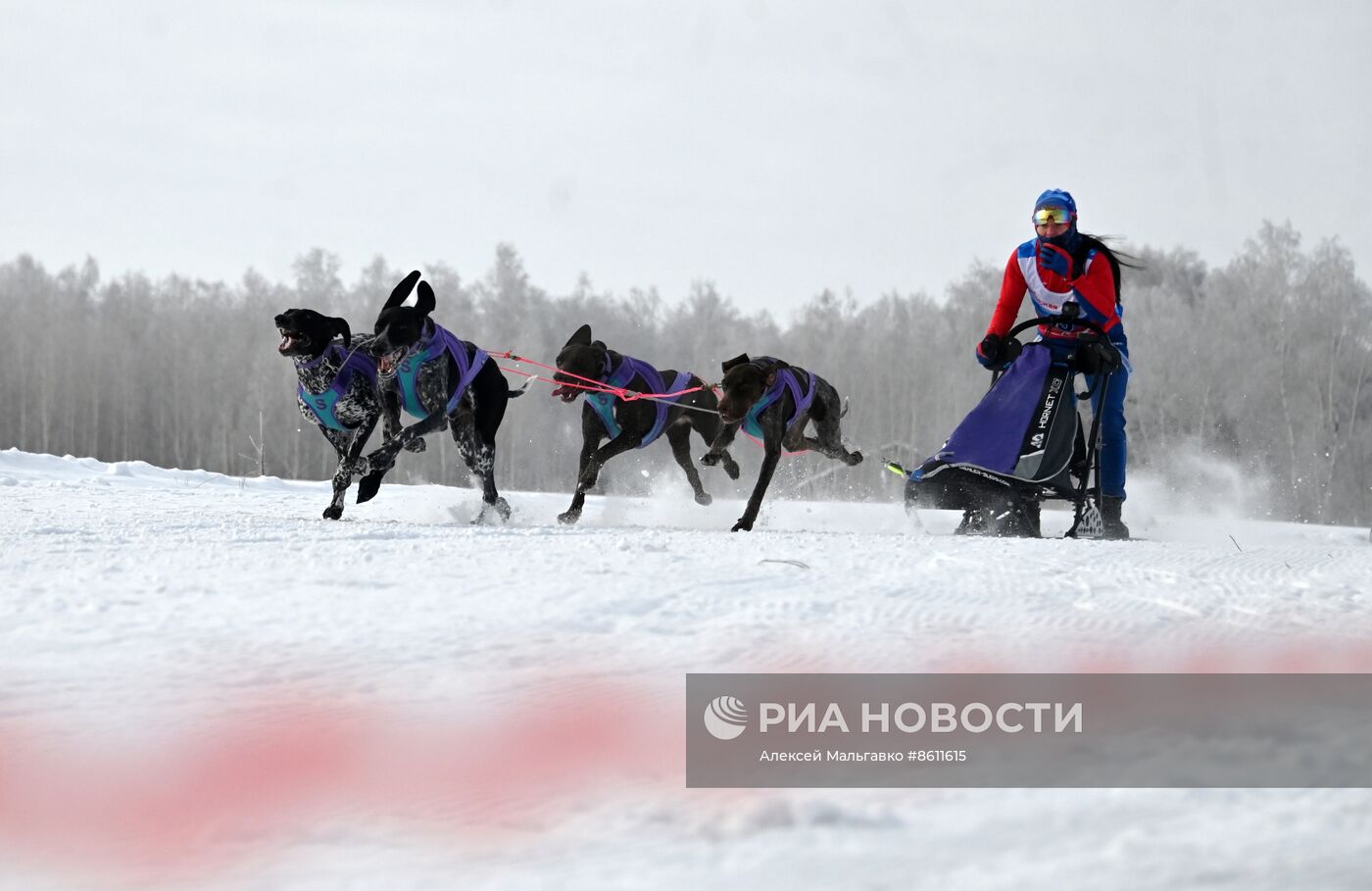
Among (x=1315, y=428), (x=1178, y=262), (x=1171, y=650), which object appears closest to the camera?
(x=1171, y=650)

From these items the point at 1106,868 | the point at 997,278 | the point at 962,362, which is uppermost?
the point at 997,278

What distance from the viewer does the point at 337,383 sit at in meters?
7.20

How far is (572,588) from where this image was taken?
302 cm

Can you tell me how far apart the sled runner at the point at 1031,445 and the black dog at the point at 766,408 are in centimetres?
113

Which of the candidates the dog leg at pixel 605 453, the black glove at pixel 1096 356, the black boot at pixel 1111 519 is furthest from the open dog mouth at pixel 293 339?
the black boot at pixel 1111 519

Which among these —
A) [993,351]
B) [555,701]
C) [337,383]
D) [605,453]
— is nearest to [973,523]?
[993,351]

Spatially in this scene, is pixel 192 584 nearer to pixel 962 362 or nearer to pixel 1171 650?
pixel 1171 650

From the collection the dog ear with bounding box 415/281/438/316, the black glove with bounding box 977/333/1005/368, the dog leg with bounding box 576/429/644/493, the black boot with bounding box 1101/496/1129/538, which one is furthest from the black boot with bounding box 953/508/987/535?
the dog ear with bounding box 415/281/438/316

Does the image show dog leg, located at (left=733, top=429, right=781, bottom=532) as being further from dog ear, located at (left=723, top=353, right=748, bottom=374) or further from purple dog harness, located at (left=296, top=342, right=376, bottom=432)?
purple dog harness, located at (left=296, top=342, right=376, bottom=432)

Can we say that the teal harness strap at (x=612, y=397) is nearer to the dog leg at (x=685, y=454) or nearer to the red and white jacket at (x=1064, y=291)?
the dog leg at (x=685, y=454)

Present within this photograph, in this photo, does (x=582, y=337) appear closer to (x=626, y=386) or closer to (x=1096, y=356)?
(x=626, y=386)

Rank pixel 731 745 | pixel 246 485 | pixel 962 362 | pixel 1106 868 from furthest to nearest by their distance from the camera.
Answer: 1. pixel 962 362
2. pixel 246 485
3. pixel 731 745
4. pixel 1106 868

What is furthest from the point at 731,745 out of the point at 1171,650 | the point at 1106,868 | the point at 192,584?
the point at 192,584

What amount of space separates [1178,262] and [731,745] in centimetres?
4785
